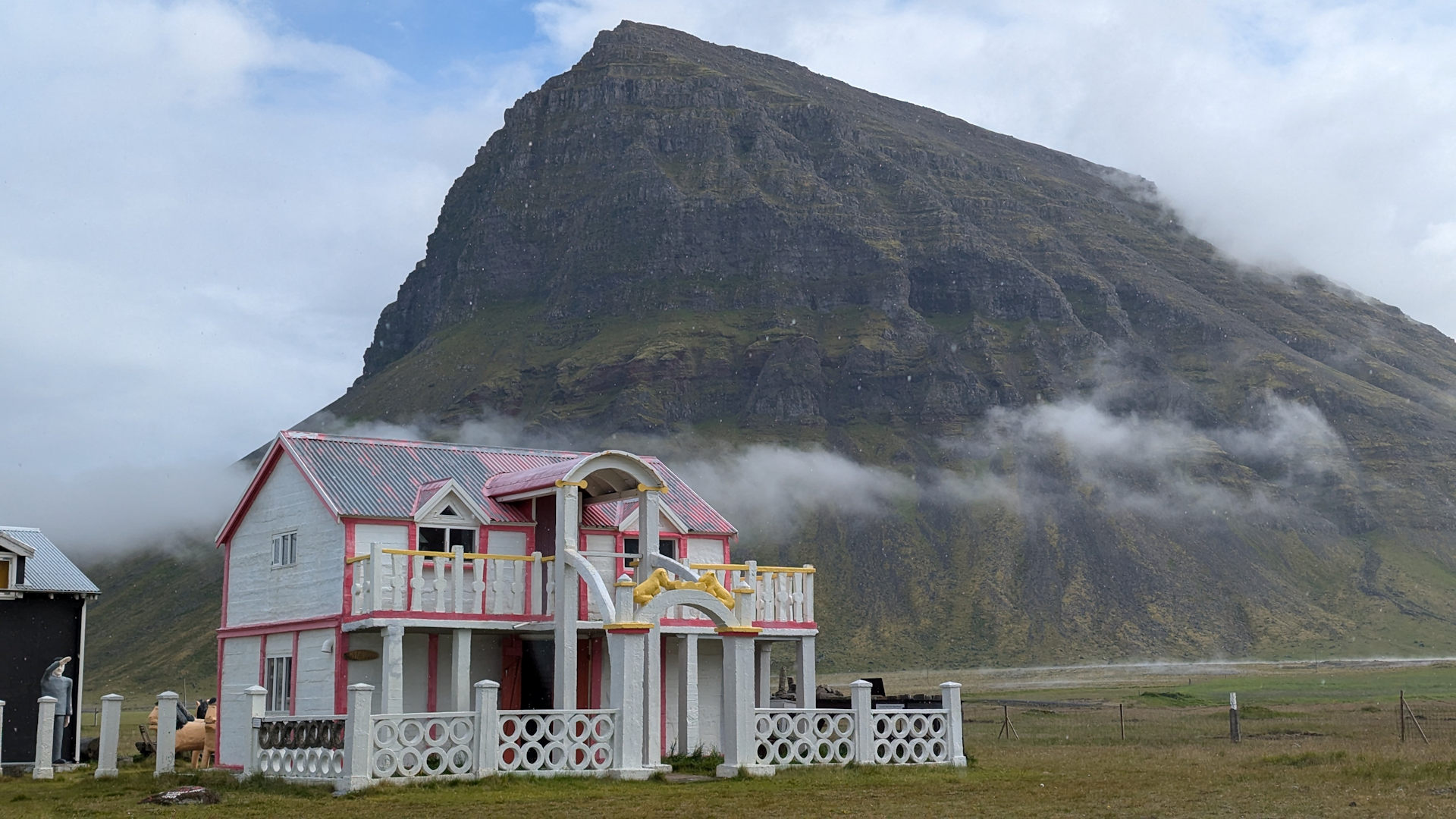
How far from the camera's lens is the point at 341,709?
107 feet

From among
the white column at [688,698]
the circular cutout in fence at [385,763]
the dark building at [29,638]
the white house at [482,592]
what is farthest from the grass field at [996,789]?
the dark building at [29,638]

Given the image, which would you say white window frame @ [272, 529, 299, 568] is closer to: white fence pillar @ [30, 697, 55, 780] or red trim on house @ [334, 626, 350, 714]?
red trim on house @ [334, 626, 350, 714]

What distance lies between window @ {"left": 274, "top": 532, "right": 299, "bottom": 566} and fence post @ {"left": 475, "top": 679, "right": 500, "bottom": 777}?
10281mm

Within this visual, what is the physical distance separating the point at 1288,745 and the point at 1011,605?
111608mm

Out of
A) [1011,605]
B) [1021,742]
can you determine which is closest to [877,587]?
[1011,605]

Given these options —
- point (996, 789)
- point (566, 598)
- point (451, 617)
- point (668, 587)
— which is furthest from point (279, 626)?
point (996, 789)

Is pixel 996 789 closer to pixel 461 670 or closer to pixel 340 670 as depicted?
pixel 461 670

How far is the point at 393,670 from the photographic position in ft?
100

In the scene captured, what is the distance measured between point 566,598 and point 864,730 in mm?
6663

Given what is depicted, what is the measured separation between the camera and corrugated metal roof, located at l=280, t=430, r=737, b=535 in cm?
3472

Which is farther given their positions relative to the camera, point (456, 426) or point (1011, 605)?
point (456, 426)

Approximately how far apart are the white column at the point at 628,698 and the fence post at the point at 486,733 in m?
2.40

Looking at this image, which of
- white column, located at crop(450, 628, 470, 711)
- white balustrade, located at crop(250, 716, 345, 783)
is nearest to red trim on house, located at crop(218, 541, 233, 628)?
white column, located at crop(450, 628, 470, 711)

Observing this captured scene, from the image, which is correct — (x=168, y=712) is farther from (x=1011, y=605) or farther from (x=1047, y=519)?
(x=1047, y=519)
